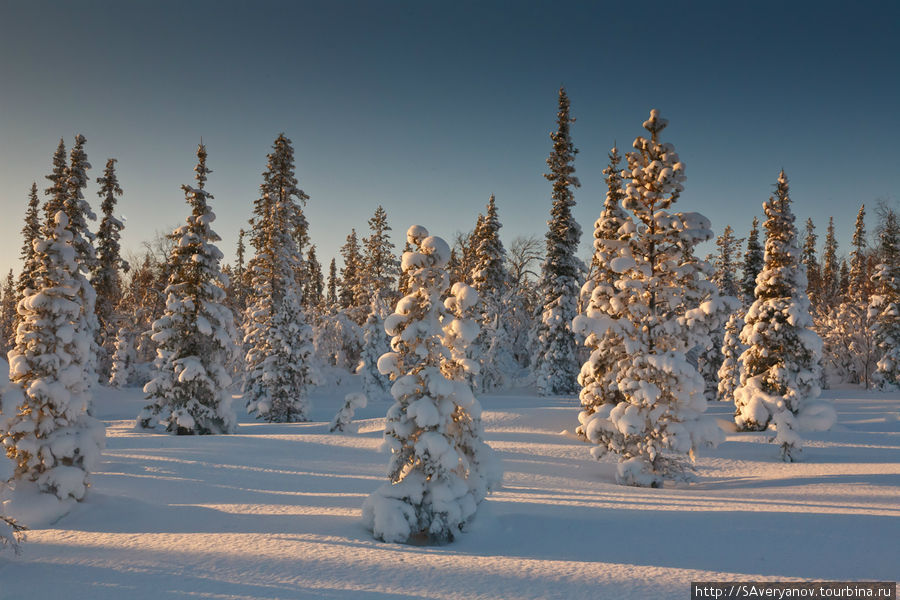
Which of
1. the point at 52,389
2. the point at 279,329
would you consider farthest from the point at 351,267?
the point at 52,389

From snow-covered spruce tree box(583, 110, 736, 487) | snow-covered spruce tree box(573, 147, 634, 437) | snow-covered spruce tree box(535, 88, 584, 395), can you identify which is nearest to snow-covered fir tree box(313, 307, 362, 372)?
snow-covered spruce tree box(535, 88, 584, 395)

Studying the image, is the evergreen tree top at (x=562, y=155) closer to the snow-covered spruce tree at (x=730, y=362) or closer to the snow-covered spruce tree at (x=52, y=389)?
the snow-covered spruce tree at (x=730, y=362)

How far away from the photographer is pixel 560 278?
102 feet

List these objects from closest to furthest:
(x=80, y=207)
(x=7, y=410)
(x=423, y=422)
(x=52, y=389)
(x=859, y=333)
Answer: (x=423, y=422), (x=7, y=410), (x=52, y=389), (x=80, y=207), (x=859, y=333)

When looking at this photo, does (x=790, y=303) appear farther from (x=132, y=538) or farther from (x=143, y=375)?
(x=143, y=375)

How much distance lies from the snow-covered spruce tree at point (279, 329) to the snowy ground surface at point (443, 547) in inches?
489

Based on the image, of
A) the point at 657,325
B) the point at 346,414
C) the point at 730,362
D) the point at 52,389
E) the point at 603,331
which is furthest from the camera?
the point at 730,362

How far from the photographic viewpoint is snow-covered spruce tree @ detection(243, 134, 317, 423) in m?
29.2

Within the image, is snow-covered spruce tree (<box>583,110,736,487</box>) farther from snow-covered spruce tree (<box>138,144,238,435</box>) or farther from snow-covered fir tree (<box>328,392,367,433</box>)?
snow-covered spruce tree (<box>138,144,238,435</box>)

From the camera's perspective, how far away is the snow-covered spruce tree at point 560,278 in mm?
30188

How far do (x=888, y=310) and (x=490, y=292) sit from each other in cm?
2608

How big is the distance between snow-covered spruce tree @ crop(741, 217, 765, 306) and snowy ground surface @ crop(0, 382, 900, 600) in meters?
22.2

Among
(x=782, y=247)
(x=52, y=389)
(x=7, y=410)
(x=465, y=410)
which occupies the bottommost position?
(x=7, y=410)

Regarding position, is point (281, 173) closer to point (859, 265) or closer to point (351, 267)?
point (351, 267)
